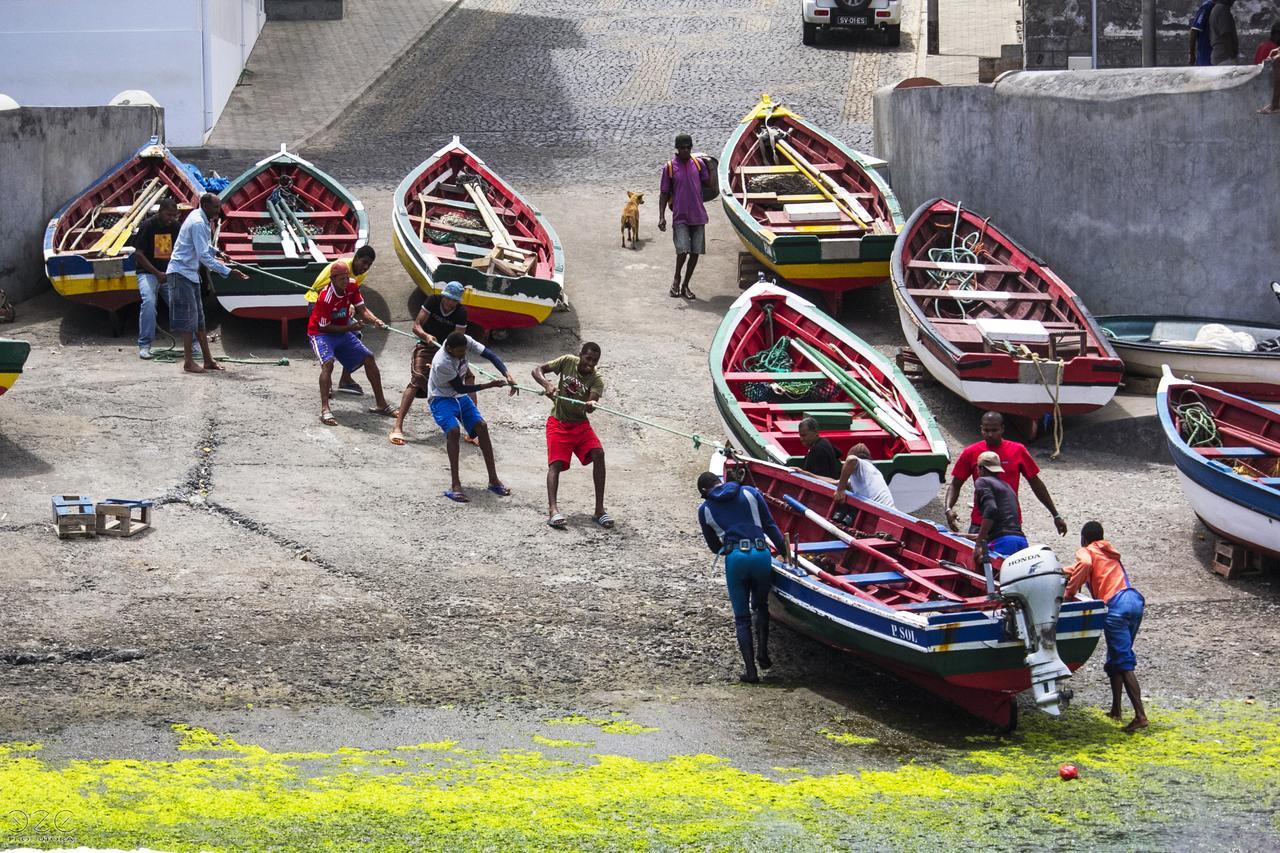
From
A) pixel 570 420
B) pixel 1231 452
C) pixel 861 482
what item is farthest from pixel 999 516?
pixel 570 420

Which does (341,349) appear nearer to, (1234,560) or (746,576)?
(746,576)

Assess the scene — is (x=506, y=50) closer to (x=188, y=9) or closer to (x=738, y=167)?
(x=188, y=9)

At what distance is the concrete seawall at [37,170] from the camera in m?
18.4

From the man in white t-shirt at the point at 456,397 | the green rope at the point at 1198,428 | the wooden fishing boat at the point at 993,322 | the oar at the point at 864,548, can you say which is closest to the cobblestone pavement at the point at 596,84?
the wooden fishing boat at the point at 993,322

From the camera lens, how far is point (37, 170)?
1888cm

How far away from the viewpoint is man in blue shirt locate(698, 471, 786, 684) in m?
10.7

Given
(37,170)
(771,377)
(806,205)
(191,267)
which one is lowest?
(771,377)

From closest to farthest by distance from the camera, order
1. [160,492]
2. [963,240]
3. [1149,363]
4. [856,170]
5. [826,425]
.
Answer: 1. [160,492]
2. [826,425]
3. [1149,363]
4. [963,240]
5. [856,170]

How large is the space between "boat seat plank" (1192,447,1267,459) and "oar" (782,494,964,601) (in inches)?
126

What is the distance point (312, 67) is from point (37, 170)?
10964mm

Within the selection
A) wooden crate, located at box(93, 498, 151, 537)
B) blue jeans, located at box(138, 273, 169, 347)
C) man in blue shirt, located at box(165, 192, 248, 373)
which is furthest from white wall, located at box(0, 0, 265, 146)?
wooden crate, located at box(93, 498, 151, 537)

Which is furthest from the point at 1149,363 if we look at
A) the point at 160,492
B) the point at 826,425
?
the point at 160,492

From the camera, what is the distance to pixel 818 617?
10.7 m

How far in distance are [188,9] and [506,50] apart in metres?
6.91
